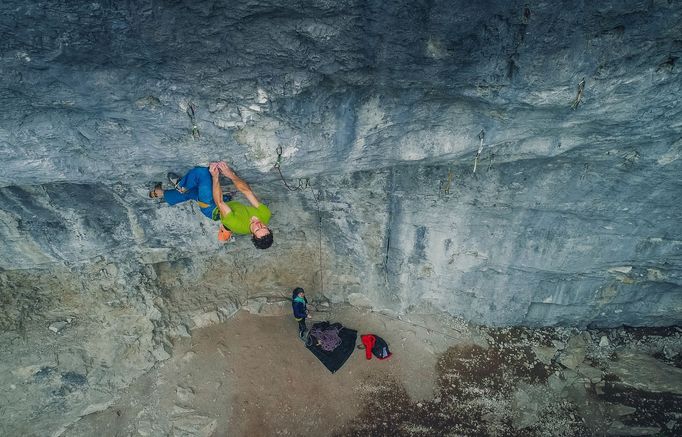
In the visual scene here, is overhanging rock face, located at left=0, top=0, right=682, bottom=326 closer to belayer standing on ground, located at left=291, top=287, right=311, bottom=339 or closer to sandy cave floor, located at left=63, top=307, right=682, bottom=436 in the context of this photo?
sandy cave floor, located at left=63, top=307, right=682, bottom=436

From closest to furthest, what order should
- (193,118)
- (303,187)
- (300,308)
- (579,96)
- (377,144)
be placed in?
(579,96), (193,118), (377,144), (303,187), (300,308)

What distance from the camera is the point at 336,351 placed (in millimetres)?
7715

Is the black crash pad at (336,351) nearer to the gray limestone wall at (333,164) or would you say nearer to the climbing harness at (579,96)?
the gray limestone wall at (333,164)

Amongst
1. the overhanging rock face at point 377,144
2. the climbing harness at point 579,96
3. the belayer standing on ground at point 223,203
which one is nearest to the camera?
the overhanging rock face at point 377,144

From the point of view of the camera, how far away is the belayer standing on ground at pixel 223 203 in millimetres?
5148

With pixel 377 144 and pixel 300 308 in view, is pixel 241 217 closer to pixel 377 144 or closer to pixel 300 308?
pixel 377 144

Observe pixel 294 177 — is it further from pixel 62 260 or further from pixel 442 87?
pixel 62 260

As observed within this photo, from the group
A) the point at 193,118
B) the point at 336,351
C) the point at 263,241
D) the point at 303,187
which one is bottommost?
the point at 336,351

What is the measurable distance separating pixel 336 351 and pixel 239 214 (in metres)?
3.86

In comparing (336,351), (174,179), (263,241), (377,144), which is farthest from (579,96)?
(336,351)

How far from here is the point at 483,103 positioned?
4777mm

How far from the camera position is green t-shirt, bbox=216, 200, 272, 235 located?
5164mm

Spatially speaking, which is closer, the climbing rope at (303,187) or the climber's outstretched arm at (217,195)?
the climber's outstretched arm at (217,195)

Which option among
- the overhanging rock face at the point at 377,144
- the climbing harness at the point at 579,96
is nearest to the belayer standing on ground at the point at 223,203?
the overhanging rock face at the point at 377,144
